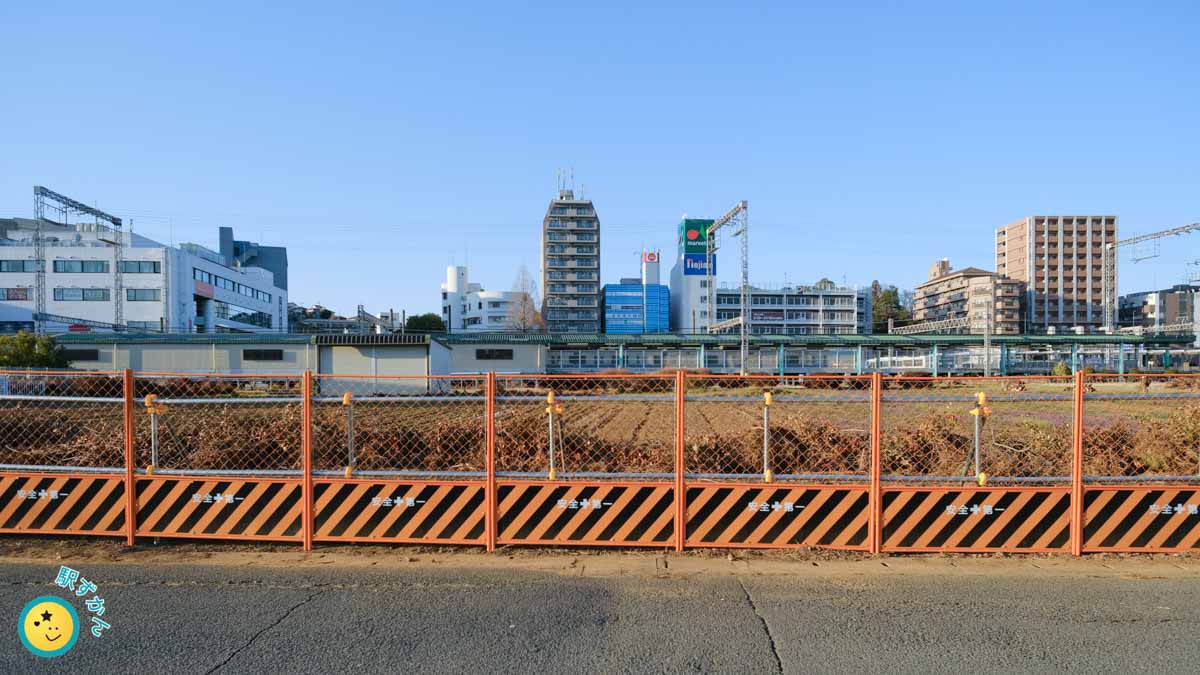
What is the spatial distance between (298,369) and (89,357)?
1379 centimetres

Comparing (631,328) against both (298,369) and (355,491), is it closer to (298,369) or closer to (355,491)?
(298,369)

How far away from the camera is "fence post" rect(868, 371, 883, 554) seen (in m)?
5.89

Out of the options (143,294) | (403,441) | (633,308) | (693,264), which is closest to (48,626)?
(403,441)

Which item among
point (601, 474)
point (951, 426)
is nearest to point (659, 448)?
point (601, 474)

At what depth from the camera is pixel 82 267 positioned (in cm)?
5728

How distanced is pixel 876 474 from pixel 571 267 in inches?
3330

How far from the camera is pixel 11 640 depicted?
4277 millimetres

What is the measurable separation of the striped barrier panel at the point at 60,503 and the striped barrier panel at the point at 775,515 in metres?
5.67

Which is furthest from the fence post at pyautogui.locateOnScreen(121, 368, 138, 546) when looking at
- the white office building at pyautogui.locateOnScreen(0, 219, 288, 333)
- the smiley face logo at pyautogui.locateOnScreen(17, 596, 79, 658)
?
the white office building at pyautogui.locateOnScreen(0, 219, 288, 333)

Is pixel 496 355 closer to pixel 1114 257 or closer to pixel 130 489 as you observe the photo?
pixel 130 489

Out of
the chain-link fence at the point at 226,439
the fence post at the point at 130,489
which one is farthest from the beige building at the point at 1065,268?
the fence post at the point at 130,489

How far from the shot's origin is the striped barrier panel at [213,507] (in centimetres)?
632

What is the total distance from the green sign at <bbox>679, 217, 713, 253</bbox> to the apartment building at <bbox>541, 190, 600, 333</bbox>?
1247 cm

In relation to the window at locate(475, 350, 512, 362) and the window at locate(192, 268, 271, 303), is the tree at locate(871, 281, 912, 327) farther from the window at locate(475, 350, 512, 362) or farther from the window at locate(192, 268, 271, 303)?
the window at locate(192, 268, 271, 303)
